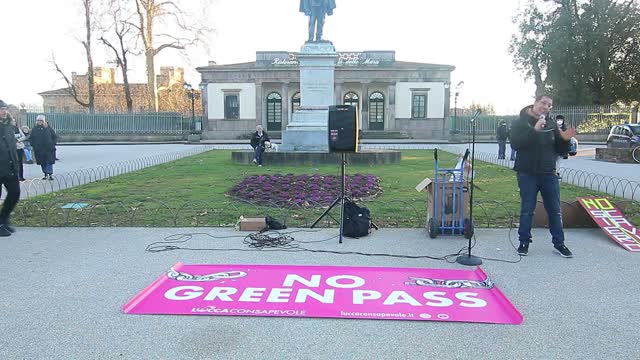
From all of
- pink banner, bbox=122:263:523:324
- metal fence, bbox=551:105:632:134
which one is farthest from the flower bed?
metal fence, bbox=551:105:632:134

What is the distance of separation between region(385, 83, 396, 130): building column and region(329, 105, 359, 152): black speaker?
41.6 m

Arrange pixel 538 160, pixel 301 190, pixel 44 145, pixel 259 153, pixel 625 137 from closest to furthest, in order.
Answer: pixel 538 160, pixel 301 190, pixel 44 145, pixel 259 153, pixel 625 137

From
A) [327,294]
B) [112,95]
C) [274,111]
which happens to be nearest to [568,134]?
[327,294]

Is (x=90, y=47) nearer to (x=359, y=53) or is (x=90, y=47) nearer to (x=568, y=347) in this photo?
(x=359, y=53)

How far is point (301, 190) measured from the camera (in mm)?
11477

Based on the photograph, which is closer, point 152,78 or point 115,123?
point 115,123

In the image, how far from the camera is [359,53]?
49.1 m

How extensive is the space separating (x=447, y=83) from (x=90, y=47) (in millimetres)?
34145

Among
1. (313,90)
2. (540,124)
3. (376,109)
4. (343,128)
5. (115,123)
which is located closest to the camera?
(540,124)

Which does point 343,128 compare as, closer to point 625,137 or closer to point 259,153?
point 259,153


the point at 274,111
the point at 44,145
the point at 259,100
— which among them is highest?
the point at 259,100

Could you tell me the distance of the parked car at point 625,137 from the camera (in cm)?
2169

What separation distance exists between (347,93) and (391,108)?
193 inches

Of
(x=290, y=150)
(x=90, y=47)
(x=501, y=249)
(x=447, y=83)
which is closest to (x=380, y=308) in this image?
(x=501, y=249)
